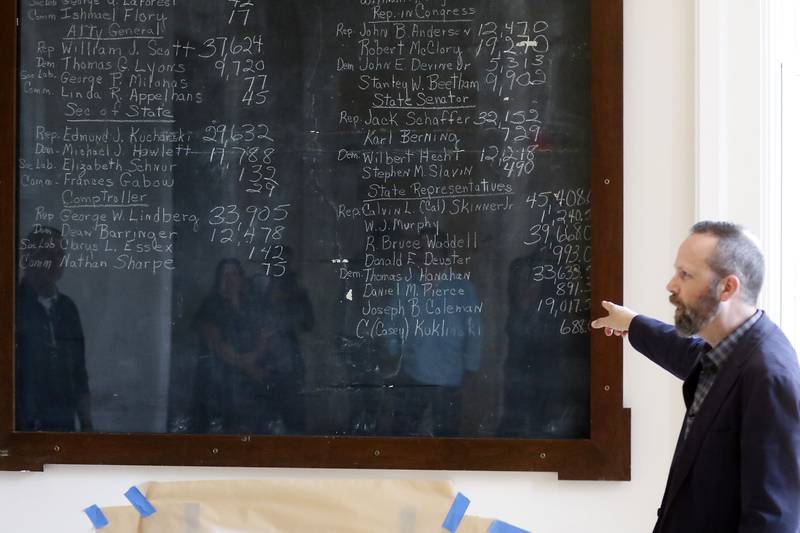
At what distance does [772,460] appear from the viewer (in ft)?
6.45

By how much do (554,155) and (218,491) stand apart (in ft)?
5.75

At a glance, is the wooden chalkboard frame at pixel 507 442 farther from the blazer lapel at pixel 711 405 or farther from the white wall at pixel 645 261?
the blazer lapel at pixel 711 405

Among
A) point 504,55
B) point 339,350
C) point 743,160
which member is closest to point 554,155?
point 504,55

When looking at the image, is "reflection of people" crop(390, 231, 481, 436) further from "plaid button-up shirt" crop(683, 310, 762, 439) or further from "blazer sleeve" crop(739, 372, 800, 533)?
"blazer sleeve" crop(739, 372, 800, 533)

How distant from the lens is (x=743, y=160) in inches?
133

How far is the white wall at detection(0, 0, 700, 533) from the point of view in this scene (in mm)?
3457

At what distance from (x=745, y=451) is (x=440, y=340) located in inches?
63.5

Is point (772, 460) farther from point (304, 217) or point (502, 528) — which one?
point (304, 217)

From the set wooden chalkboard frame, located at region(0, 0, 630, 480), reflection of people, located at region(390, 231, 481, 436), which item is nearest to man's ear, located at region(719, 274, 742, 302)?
wooden chalkboard frame, located at region(0, 0, 630, 480)

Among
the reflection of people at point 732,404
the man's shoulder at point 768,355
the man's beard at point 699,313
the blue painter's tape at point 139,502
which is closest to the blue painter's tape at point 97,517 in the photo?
the blue painter's tape at point 139,502

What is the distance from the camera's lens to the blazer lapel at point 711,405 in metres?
2.11

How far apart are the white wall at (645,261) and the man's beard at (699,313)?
1.24 meters

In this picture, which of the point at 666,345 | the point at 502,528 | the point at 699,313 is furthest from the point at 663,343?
the point at 502,528

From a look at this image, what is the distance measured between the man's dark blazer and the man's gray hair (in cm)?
9
